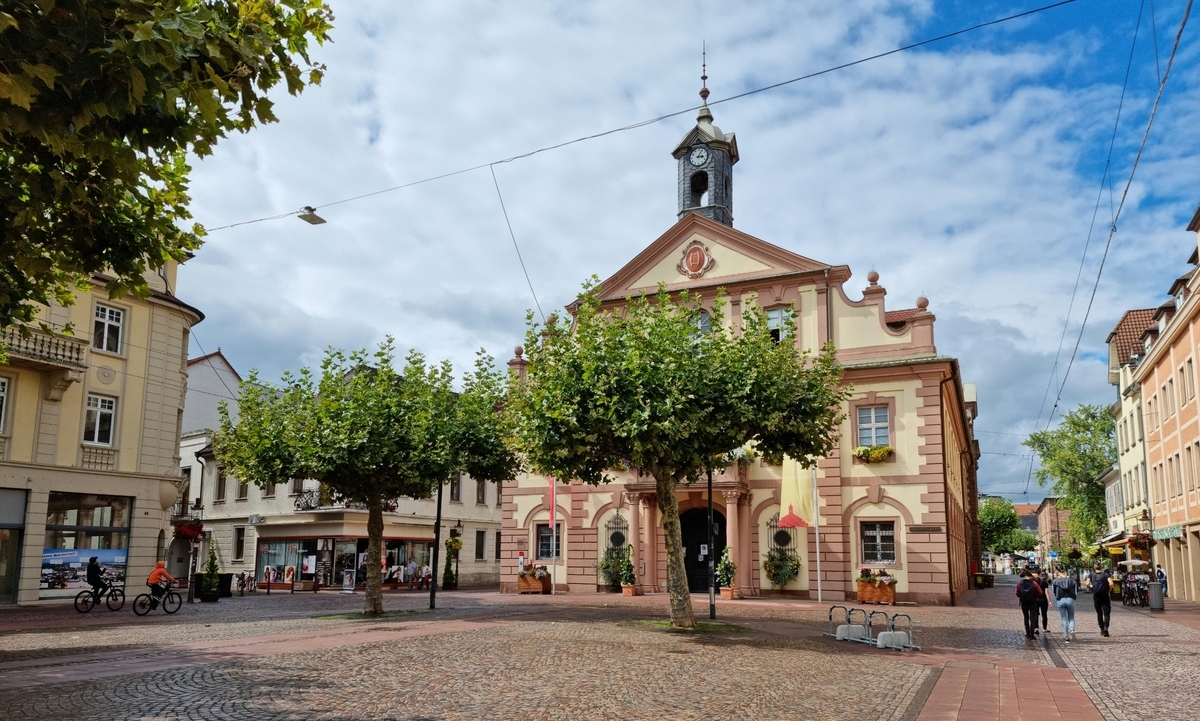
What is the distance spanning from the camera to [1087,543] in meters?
77.6

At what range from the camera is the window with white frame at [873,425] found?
31578 mm

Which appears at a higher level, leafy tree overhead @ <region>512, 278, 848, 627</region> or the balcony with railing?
the balcony with railing

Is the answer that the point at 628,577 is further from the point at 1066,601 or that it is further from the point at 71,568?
the point at 71,568

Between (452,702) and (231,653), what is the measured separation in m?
6.37

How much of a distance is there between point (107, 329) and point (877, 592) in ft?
85.3

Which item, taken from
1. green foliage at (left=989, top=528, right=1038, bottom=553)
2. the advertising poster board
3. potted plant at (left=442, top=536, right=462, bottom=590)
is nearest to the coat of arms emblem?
potted plant at (left=442, top=536, right=462, bottom=590)

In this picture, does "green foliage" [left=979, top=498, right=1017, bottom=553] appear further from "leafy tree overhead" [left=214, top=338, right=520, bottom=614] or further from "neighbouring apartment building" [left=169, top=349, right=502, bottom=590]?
"leafy tree overhead" [left=214, top=338, right=520, bottom=614]

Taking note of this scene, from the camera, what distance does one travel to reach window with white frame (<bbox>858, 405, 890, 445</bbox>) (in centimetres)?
3158

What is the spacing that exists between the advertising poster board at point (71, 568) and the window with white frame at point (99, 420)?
11.3ft

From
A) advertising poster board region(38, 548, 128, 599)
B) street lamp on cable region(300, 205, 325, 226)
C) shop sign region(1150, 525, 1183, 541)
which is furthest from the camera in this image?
shop sign region(1150, 525, 1183, 541)

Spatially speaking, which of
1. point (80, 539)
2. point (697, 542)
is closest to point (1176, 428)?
point (697, 542)

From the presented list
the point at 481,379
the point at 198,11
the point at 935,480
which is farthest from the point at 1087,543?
the point at 198,11

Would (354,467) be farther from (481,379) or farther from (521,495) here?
(521,495)

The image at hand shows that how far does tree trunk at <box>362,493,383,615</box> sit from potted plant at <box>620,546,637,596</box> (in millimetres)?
11552
